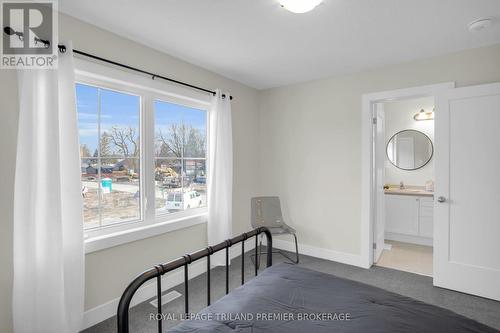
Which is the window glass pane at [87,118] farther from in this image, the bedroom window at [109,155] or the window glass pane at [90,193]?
the window glass pane at [90,193]

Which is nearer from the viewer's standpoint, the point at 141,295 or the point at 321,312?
the point at 321,312

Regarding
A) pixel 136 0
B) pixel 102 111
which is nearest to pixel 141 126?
pixel 102 111

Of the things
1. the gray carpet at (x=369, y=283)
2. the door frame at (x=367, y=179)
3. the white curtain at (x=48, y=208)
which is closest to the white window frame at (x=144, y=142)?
the white curtain at (x=48, y=208)

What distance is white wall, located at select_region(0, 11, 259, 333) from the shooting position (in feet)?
5.79

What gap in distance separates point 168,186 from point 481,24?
3.23 m

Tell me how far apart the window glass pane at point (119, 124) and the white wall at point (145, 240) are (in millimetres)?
347

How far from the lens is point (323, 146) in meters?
3.68

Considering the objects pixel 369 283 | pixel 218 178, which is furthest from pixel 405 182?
pixel 218 178

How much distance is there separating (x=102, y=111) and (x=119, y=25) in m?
0.75

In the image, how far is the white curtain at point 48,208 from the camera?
172 cm

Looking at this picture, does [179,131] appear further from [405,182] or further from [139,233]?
[405,182]

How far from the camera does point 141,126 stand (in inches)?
105

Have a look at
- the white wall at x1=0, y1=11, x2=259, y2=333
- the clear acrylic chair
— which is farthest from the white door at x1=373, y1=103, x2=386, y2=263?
the white wall at x1=0, y1=11, x2=259, y2=333

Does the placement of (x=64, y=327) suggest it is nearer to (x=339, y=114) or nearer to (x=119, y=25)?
(x=119, y=25)
